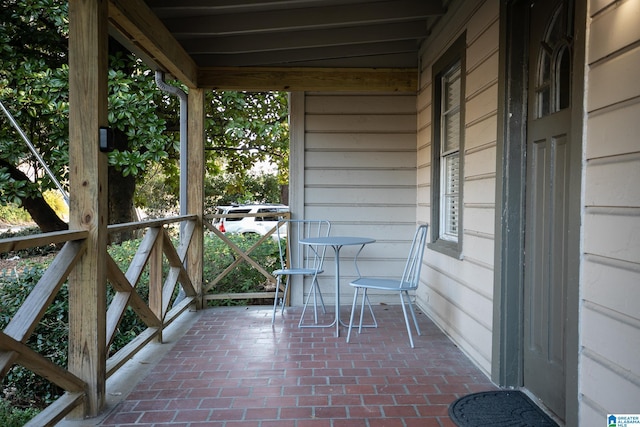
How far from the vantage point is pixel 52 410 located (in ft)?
7.06

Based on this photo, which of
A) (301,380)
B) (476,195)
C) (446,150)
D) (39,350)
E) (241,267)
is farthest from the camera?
(241,267)

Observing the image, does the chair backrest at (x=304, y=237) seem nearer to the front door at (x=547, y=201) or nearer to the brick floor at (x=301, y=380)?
the brick floor at (x=301, y=380)

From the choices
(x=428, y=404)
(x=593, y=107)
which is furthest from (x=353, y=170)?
(x=593, y=107)

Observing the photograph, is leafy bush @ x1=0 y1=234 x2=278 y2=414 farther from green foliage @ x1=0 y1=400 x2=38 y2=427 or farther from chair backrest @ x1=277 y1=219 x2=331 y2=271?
chair backrest @ x1=277 y1=219 x2=331 y2=271

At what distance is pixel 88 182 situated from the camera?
2324mm

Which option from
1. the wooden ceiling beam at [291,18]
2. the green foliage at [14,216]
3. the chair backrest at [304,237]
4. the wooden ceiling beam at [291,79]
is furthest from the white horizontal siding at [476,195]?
the green foliage at [14,216]

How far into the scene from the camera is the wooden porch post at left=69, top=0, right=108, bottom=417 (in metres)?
2.31

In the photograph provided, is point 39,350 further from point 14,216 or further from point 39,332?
point 14,216

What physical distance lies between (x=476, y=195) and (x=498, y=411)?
1.30 m

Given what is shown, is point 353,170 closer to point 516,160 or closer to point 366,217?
point 366,217

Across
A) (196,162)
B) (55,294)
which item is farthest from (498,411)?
(196,162)

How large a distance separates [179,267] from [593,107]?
3356 mm

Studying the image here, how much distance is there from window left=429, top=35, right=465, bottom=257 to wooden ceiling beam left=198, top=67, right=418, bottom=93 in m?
0.69

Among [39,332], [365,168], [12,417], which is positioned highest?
[365,168]
